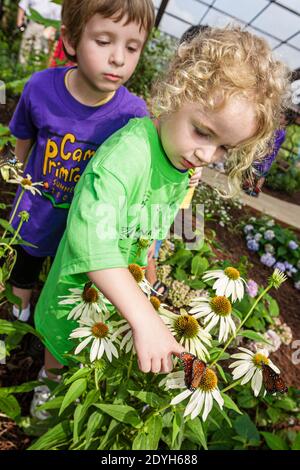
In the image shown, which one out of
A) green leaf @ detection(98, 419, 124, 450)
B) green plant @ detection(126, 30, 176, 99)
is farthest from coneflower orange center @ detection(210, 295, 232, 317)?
green plant @ detection(126, 30, 176, 99)

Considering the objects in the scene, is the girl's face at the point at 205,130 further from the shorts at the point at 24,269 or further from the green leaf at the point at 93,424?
the shorts at the point at 24,269

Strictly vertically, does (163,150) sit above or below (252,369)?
above

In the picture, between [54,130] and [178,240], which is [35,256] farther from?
[178,240]

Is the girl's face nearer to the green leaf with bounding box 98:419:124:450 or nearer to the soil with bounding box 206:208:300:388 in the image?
the green leaf with bounding box 98:419:124:450

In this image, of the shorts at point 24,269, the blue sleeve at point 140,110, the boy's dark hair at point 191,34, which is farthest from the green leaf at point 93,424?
the boy's dark hair at point 191,34

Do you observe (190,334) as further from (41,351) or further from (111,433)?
(41,351)

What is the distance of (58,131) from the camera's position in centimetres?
104

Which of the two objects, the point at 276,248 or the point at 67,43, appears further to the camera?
the point at 276,248

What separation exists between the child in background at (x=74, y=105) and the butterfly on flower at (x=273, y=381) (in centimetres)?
70

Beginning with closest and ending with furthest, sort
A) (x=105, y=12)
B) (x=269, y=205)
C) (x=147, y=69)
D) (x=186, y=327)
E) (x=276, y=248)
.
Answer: (x=186, y=327) < (x=105, y=12) < (x=276, y=248) < (x=147, y=69) < (x=269, y=205)

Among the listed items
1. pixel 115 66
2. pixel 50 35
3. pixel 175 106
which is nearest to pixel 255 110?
pixel 175 106

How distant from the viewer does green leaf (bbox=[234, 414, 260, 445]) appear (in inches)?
50.8

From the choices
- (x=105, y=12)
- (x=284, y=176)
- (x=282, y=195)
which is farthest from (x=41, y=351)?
(x=284, y=176)

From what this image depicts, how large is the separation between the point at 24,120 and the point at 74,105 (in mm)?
197
